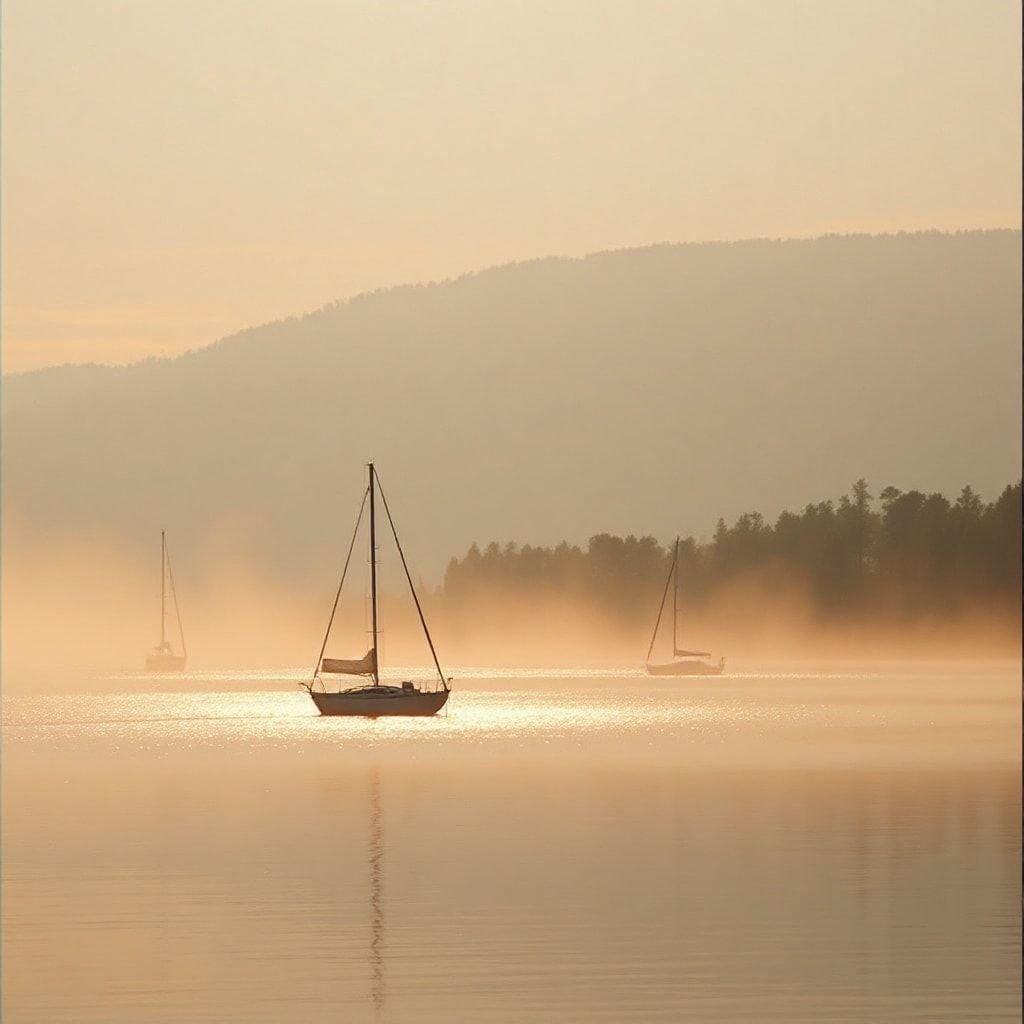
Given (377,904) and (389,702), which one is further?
(389,702)

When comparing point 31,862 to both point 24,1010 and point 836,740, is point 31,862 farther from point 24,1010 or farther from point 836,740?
point 836,740

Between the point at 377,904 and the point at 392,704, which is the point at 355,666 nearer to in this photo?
the point at 392,704

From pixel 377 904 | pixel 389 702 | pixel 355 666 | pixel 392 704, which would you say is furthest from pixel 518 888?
pixel 355 666

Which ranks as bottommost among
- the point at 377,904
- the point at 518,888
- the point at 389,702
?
the point at 389,702

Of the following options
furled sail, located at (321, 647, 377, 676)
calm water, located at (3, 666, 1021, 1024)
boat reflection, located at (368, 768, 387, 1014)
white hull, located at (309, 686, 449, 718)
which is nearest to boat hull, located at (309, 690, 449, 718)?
white hull, located at (309, 686, 449, 718)

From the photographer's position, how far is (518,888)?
52.8m

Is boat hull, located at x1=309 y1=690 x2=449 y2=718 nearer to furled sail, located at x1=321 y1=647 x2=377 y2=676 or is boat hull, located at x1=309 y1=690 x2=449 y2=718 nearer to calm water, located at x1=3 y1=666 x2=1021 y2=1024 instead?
furled sail, located at x1=321 y1=647 x2=377 y2=676

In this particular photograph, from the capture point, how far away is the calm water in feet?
129

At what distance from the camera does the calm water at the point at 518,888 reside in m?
39.2

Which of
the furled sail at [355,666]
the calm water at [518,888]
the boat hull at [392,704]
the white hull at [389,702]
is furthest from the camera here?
the furled sail at [355,666]

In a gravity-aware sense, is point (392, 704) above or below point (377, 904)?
below

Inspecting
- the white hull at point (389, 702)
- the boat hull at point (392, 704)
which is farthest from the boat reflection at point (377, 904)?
the white hull at point (389, 702)

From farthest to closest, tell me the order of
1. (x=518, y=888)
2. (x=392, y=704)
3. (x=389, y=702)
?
1. (x=389, y=702)
2. (x=392, y=704)
3. (x=518, y=888)

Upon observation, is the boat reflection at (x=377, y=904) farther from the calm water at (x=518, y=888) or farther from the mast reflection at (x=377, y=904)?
the calm water at (x=518, y=888)
